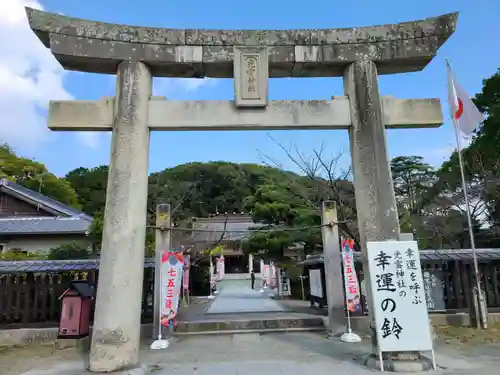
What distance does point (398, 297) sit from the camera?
6.00 meters

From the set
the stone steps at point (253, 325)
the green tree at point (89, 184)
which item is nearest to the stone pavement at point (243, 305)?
the stone steps at point (253, 325)

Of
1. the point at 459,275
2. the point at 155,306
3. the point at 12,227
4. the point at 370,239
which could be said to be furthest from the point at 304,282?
the point at 12,227

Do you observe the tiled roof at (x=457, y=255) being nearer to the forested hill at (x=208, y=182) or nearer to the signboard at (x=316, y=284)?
the signboard at (x=316, y=284)

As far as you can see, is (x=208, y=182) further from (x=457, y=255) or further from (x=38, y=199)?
(x=457, y=255)

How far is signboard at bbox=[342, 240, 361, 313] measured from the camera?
9.39m

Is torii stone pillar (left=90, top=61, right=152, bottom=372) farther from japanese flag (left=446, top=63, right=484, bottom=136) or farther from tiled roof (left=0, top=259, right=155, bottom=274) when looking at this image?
japanese flag (left=446, top=63, right=484, bottom=136)

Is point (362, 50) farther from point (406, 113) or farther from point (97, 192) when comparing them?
point (97, 192)

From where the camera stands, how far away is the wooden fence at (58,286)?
976 cm

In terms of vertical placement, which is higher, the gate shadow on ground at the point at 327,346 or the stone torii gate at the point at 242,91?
the stone torii gate at the point at 242,91

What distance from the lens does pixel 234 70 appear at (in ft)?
23.3

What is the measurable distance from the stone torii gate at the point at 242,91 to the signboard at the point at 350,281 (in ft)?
10.8

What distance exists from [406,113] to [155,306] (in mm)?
7373

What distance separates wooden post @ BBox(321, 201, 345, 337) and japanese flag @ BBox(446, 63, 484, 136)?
403 cm

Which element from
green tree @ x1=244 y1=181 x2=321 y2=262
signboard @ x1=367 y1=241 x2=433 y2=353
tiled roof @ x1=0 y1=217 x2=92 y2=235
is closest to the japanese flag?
signboard @ x1=367 y1=241 x2=433 y2=353
